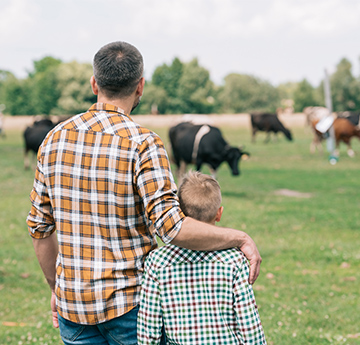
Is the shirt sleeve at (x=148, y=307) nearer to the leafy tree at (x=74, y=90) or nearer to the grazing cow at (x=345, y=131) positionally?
the grazing cow at (x=345, y=131)

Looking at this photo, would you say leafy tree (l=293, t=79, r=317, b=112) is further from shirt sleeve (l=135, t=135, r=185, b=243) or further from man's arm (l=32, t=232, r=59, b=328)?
shirt sleeve (l=135, t=135, r=185, b=243)

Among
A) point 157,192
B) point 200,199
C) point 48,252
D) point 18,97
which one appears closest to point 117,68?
point 157,192

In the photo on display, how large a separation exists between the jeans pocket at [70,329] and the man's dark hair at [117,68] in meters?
1.05

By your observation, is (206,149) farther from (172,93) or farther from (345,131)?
(172,93)

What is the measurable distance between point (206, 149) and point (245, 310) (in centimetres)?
1231

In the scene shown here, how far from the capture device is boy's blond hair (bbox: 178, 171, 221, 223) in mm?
2385

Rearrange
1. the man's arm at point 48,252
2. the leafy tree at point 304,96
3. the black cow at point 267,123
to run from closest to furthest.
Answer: the man's arm at point 48,252, the black cow at point 267,123, the leafy tree at point 304,96

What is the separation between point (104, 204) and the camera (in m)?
2.20

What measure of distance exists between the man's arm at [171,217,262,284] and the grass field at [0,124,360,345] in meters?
2.87

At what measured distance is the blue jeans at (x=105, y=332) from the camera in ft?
7.51

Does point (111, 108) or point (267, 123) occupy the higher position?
point (111, 108)

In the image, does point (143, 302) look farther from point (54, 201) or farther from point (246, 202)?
point (246, 202)

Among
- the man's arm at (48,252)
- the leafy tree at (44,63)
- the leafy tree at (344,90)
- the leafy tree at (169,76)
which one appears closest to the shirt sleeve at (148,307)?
the man's arm at (48,252)

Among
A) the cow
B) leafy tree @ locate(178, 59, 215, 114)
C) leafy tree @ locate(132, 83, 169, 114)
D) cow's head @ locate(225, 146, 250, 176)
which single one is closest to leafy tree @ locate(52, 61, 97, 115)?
leafy tree @ locate(132, 83, 169, 114)
